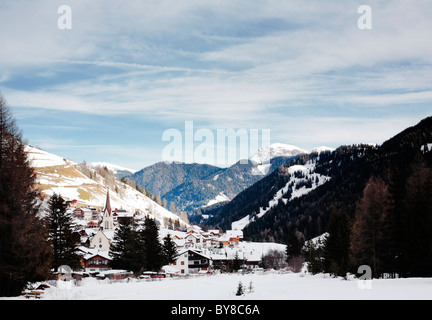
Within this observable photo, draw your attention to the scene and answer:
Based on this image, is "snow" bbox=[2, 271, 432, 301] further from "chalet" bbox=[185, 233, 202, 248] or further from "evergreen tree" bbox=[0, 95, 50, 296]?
"chalet" bbox=[185, 233, 202, 248]

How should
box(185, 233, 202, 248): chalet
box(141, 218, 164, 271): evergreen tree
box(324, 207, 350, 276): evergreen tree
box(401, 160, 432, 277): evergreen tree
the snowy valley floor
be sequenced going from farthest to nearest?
Answer: box(185, 233, 202, 248): chalet < box(141, 218, 164, 271): evergreen tree < box(324, 207, 350, 276): evergreen tree < box(401, 160, 432, 277): evergreen tree < the snowy valley floor

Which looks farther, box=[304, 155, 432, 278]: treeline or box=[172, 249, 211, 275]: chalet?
box=[172, 249, 211, 275]: chalet

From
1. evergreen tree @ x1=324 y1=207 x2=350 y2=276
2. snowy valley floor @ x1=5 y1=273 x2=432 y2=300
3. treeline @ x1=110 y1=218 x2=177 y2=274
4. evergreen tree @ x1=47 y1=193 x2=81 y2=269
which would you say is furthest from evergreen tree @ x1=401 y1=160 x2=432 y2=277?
evergreen tree @ x1=47 y1=193 x2=81 y2=269

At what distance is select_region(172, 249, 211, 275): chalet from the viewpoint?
10562 cm

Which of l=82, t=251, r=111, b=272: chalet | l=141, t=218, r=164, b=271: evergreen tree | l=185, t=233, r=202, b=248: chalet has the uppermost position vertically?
l=141, t=218, r=164, b=271: evergreen tree

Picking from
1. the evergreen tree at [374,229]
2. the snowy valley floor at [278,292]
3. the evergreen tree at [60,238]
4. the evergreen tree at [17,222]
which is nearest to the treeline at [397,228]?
the evergreen tree at [374,229]

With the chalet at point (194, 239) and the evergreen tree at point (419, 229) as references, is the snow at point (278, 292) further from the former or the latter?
the chalet at point (194, 239)

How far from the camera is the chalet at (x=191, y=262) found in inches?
4158

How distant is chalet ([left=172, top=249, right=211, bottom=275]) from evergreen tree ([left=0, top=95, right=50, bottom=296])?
267ft

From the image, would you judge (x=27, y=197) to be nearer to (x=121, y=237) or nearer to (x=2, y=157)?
(x=2, y=157)

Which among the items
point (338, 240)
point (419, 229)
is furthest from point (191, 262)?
point (419, 229)

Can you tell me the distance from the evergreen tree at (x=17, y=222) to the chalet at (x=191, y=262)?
8147cm

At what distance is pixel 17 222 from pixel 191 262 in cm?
8694
